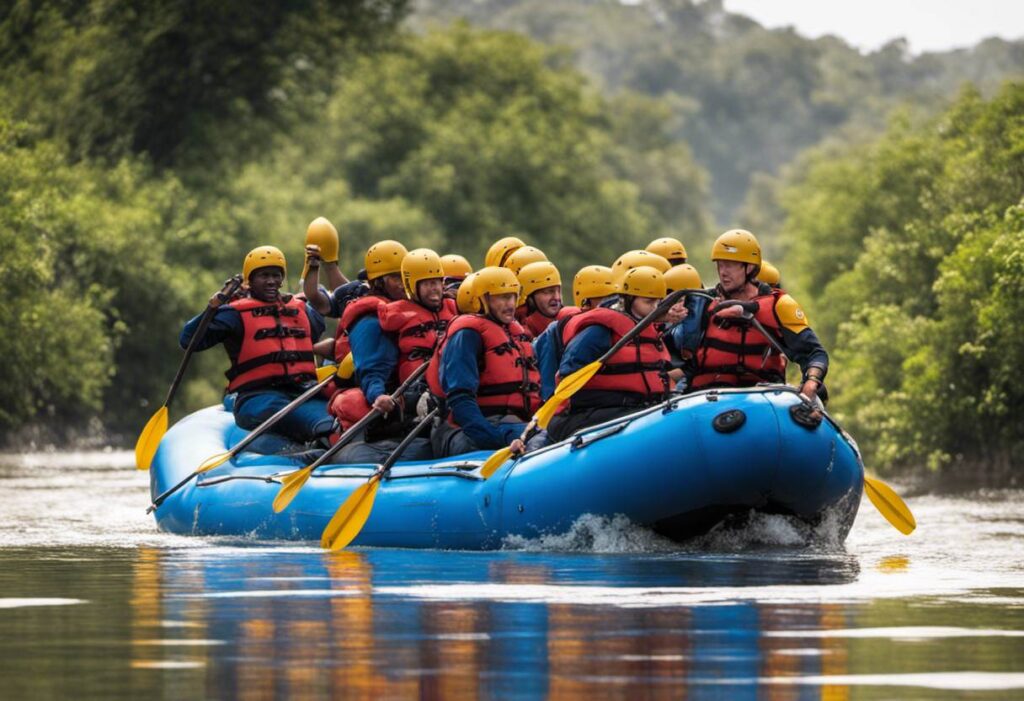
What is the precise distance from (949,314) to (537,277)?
1053cm

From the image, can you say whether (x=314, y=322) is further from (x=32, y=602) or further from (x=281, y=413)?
(x=32, y=602)

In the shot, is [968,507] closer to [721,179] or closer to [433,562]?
[433,562]

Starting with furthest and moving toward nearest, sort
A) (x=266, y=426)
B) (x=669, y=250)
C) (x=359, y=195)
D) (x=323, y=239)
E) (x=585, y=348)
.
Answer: (x=359, y=195), (x=323, y=239), (x=266, y=426), (x=669, y=250), (x=585, y=348)

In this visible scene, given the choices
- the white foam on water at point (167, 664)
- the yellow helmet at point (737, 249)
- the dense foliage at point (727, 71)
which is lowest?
the dense foliage at point (727, 71)

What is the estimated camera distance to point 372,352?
14734mm

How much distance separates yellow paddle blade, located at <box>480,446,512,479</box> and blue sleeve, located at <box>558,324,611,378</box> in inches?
20.9

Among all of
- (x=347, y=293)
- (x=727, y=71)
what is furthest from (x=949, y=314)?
(x=727, y=71)

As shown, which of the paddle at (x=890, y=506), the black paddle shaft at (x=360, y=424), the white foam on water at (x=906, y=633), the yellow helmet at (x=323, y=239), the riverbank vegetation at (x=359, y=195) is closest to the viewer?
the white foam on water at (x=906, y=633)

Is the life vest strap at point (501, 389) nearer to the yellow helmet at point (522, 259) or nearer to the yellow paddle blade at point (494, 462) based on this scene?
the yellow paddle blade at point (494, 462)

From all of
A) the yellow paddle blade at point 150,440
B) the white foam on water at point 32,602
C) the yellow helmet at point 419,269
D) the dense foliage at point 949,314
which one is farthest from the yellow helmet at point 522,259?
the dense foliage at point 949,314

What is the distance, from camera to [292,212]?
150 ft

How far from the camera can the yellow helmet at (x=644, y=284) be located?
13391 mm

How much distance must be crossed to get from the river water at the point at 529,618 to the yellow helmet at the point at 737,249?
1456 mm

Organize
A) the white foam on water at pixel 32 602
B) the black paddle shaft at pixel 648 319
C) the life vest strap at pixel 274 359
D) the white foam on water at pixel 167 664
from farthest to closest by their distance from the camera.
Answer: the life vest strap at pixel 274 359 → the black paddle shaft at pixel 648 319 → the white foam on water at pixel 32 602 → the white foam on water at pixel 167 664
